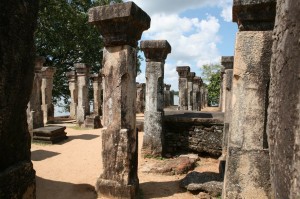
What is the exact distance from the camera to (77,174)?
593 centimetres

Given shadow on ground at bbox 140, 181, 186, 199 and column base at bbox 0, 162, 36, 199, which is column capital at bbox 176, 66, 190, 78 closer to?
shadow on ground at bbox 140, 181, 186, 199

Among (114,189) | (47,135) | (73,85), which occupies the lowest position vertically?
(114,189)

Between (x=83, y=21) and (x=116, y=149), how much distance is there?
59.8ft

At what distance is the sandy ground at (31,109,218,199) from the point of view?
4754 millimetres

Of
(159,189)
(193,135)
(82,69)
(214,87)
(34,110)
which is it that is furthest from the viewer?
(214,87)

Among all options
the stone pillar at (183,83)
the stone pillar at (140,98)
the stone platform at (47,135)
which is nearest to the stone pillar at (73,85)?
the stone pillar at (140,98)

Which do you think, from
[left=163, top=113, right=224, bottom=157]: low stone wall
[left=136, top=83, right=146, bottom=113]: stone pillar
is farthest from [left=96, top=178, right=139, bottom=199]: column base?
[left=136, top=83, right=146, bottom=113]: stone pillar

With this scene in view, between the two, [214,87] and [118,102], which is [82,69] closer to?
[118,102]

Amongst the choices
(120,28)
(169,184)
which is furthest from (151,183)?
(120,28)

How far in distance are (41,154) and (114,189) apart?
167 inches

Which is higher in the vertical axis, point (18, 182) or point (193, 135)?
point (18, 182)

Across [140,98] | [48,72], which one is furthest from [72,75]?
[140,98]

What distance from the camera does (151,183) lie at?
525 centimetres

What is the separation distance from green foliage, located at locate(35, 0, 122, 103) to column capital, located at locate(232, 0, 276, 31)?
1772 cm
